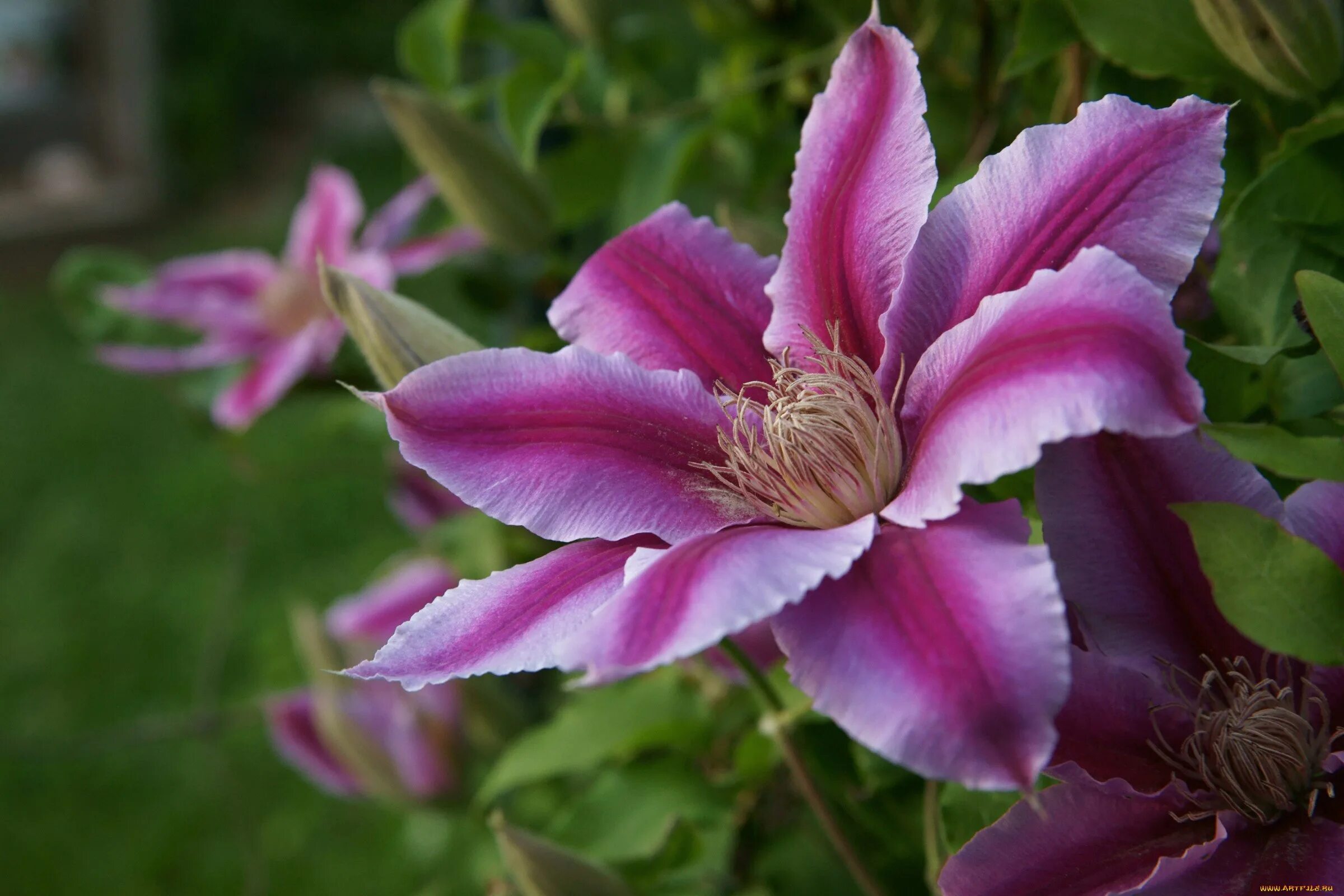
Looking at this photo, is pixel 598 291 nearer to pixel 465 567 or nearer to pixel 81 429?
pixel 465 567

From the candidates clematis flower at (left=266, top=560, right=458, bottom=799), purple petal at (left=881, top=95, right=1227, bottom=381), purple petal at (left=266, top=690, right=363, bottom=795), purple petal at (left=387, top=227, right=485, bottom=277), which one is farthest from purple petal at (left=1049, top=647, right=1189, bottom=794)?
purple petal at (left=266, top=690, right=363, bottom=795)

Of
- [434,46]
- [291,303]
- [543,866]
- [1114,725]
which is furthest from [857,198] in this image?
[291,303]

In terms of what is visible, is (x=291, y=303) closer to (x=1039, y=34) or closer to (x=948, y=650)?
(x=1039, y=34)

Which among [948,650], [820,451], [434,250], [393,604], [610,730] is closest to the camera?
[948,650]

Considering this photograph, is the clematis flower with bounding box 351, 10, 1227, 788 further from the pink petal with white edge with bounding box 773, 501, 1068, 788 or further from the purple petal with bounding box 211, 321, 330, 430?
the purple petal with bounding box 211, 321, 330, 430

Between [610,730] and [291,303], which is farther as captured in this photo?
[291,303]

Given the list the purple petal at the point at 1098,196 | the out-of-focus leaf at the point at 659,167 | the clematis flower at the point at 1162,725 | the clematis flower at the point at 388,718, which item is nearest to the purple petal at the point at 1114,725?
the clematis flower at the point at 1162,725

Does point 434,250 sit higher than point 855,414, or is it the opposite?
point 855,414
